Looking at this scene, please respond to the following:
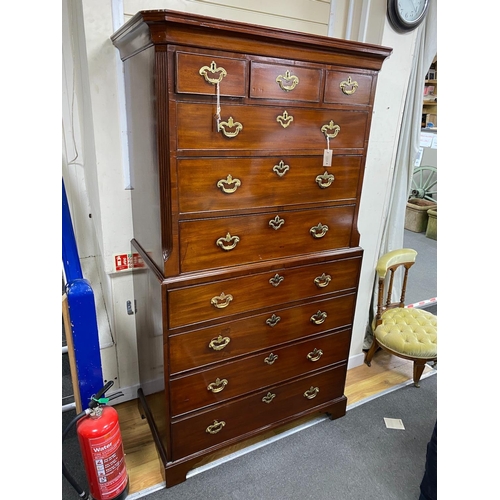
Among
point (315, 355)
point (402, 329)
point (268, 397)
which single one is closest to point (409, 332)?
point (402, 329)

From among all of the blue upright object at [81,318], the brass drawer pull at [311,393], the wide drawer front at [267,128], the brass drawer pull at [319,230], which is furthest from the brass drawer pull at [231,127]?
the brass drawer pull at [311,393]

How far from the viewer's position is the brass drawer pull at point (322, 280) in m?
1.71

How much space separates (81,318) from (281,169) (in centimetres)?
93

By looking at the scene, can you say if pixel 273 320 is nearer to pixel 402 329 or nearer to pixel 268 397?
pixel 268 397

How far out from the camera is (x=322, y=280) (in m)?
1.72

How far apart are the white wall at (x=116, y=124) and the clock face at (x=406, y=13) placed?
3 cm

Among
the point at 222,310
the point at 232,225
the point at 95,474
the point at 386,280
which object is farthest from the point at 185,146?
the point at 386,280

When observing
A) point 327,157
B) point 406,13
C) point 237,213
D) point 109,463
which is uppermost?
point 406,13

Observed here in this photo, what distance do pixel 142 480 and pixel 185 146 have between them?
4.82 ft

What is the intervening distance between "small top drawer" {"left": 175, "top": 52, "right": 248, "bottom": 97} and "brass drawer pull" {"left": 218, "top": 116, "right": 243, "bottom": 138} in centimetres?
9

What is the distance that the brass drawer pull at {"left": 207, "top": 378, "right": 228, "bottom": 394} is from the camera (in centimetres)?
160

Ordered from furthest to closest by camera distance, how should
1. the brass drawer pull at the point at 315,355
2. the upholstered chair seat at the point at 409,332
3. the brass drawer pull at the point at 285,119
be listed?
the upholstered chair seat at the point at 409,332
the brass drawer pull at the point at 315,355
the brass drawer pull at the point at 285,119

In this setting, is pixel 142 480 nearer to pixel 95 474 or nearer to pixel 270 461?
pixel 95 474

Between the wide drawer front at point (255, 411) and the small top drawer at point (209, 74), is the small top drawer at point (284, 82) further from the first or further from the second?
the wide drawer front at point (255, 411)
